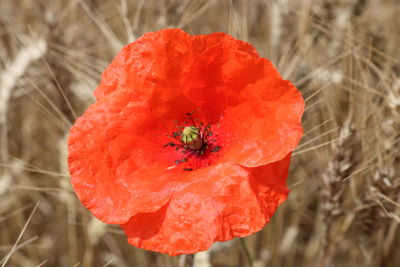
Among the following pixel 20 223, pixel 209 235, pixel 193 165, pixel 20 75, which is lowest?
pixel 209 235

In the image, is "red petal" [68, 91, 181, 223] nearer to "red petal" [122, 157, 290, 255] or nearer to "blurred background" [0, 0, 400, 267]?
"red petal" [122, 157, 290, 255]

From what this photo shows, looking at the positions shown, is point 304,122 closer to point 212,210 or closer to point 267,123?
point 267,123

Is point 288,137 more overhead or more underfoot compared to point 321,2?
more underfoot

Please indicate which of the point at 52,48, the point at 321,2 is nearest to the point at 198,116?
the point at 52,48

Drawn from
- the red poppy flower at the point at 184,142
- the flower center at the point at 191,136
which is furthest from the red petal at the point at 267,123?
the flower center at the point at 191,136


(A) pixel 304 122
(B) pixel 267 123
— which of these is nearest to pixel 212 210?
(B) pixel 267 123

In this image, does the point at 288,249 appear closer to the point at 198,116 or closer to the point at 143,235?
the point at 198,116

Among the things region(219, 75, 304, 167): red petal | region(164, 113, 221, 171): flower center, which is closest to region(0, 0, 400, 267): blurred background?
region(219, 75, 304, 167): red petal
